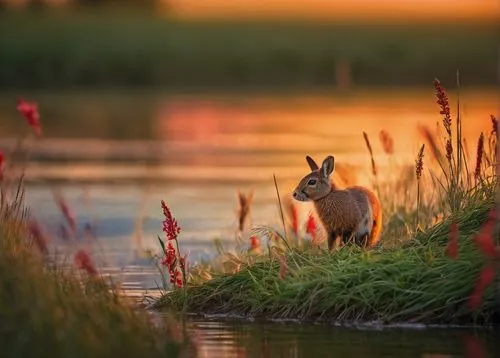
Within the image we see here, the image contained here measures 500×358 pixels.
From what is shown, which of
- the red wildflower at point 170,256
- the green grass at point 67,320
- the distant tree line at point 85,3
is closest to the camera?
the green grass at point 67,320

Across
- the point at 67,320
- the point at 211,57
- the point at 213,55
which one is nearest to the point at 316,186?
the point at 67,320

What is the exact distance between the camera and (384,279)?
40.4ft

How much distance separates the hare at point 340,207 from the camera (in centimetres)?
1382

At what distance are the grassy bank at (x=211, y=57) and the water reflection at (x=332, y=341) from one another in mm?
42761

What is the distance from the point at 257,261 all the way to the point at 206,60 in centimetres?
4881

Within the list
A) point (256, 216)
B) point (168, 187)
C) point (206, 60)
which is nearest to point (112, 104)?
point (206, 60)

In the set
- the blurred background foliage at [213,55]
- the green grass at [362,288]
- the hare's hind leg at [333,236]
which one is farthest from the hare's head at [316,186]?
the blurred background foliage at [213,55]

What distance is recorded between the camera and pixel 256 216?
796 inches

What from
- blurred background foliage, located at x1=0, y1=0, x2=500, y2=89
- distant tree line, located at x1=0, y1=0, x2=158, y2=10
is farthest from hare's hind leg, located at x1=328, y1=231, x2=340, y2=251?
distant tree line, located at x1=0, y1=0, x2=158, y2=10

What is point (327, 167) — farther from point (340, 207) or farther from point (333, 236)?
point (333, 236)

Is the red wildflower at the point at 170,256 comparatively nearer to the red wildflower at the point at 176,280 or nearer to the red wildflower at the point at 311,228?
the red wildflower at the point at 176,280

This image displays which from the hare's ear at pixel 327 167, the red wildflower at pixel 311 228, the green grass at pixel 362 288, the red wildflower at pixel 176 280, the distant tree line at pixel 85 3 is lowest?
the green grass at pixel 362 288

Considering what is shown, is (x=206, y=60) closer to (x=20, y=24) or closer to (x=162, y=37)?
(x=162, y=37)

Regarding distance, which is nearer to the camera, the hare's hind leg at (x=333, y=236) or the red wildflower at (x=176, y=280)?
the red wildflower at (x=176, y=280)
